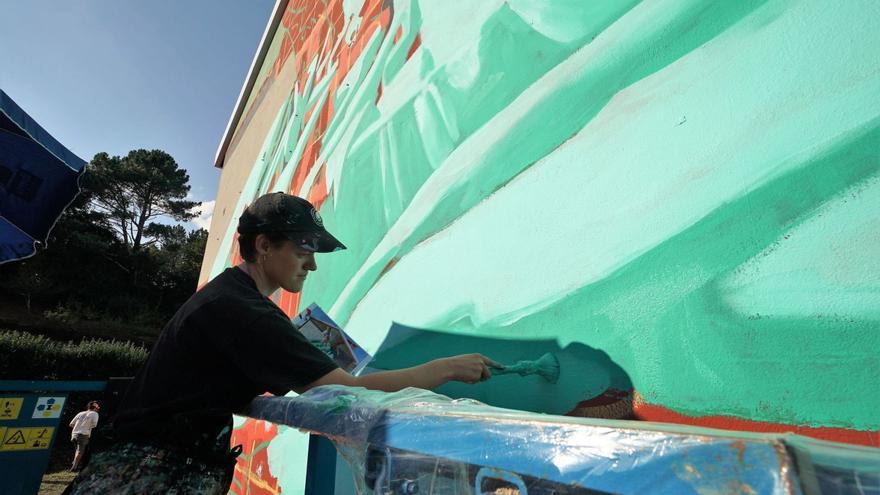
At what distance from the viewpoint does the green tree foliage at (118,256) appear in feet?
80.4

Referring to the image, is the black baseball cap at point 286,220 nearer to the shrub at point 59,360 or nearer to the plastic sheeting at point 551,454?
the plastic sheeting at point 551,454

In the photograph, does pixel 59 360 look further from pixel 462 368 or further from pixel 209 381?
pixel 462 368

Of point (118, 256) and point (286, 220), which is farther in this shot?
point (118, 256)

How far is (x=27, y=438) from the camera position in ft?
10.6

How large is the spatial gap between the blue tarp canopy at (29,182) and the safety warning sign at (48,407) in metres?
1.10

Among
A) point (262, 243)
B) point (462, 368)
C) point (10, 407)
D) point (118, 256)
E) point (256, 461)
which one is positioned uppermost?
point (118, 256)

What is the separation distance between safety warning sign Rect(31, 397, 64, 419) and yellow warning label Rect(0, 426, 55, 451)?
86 millimetres

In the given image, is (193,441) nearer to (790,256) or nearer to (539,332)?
(539,332)

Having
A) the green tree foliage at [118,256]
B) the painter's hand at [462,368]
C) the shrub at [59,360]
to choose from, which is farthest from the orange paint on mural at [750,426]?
the green tree foliage at [118,256]

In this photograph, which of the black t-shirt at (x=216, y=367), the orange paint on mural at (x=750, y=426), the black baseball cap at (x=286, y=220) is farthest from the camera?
the black baseball cap at (x=286, y=220)

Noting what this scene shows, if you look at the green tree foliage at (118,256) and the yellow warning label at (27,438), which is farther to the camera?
the green tree foliage at (118,256)

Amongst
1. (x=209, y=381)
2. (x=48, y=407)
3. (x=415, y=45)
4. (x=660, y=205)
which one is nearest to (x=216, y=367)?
(x=209, y=381)

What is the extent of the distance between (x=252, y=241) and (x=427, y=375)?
2.43ft

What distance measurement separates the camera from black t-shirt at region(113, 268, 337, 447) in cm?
114
